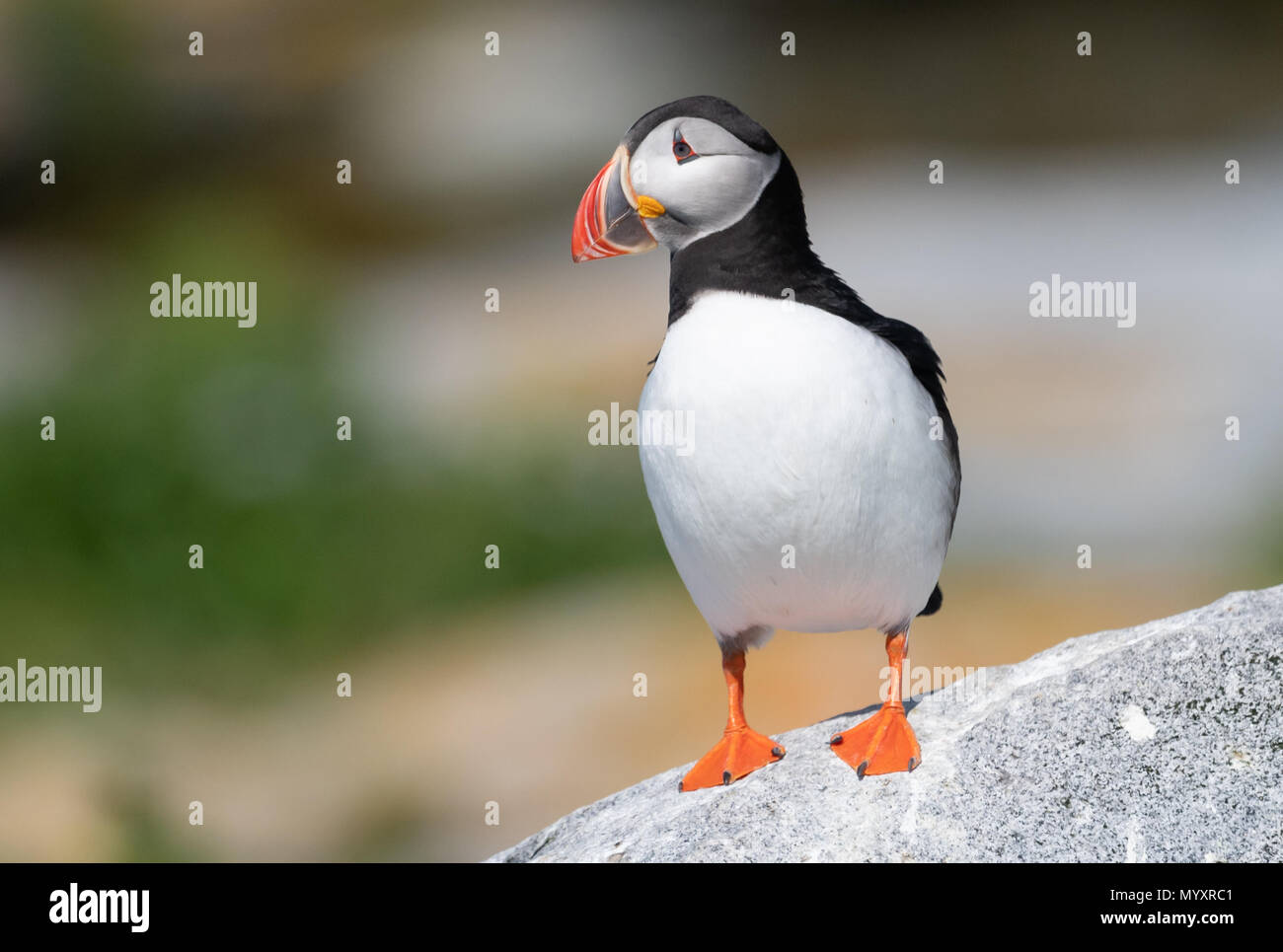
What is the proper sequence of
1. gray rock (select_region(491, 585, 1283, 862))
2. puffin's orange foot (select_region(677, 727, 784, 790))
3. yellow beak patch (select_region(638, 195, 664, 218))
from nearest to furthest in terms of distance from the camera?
1. gray rock (select_region(491, 585, 1283, 862))
2. yellow beak patch (select_region(638, 195, 664, 218))
3. puffin's orange foot (select_region(677, 727, 784, 790))

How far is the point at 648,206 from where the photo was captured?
3.40 meters

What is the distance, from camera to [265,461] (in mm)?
10086

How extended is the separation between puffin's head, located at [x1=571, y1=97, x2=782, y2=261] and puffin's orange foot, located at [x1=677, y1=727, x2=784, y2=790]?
4.96 ft

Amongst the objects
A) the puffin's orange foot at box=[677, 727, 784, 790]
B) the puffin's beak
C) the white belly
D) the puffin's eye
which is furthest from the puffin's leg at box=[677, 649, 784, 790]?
the puffin's eye

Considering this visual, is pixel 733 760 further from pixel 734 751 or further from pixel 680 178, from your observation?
pixel 680 178

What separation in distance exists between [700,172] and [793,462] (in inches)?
32.5

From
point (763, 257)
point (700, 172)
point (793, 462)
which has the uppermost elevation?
point (700, 172)

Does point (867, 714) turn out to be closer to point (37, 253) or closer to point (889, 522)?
point (889, 522)

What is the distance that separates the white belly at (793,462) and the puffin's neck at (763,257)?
5 cm

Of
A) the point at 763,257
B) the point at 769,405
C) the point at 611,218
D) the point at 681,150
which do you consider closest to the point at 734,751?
the point at 769,405

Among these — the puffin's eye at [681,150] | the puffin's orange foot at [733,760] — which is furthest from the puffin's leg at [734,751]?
the puffin's eye at [681,150]

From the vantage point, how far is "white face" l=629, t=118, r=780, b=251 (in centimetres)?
333

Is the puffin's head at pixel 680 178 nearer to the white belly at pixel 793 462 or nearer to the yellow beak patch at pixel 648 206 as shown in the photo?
the yellow beak patch at pixel 648 206

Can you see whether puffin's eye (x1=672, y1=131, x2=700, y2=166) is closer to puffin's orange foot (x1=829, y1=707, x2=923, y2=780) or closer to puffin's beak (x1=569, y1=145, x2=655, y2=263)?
puffin's beak (x1=569, y1=145, x2=655, y2=263)
